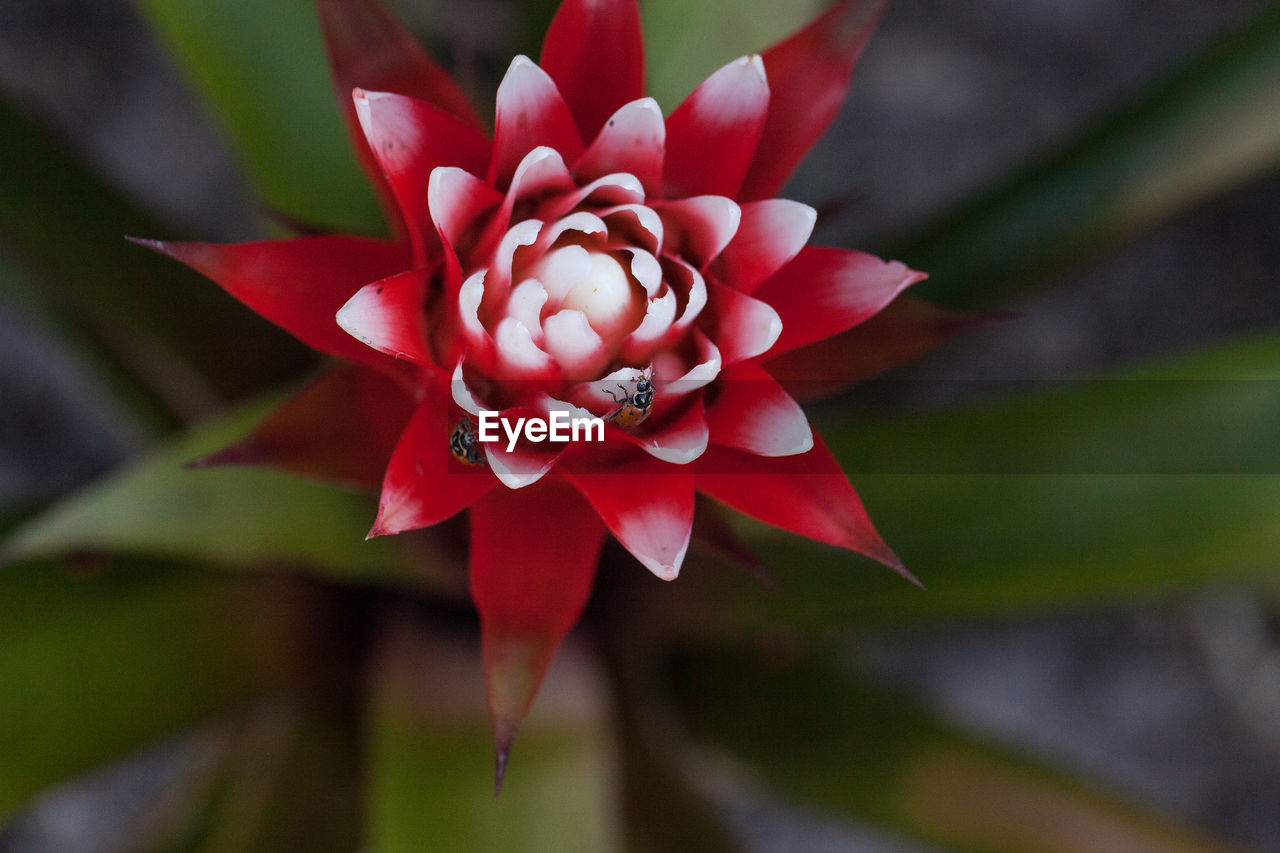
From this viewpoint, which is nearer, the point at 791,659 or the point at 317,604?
the point at 317,604

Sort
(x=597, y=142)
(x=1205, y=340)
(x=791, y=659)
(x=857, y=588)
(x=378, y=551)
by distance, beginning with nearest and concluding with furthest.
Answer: (x=597, y=142) → (x=378, y=551) → (x=857, y=588) → (x=791, y=659) → (x=1205, y=340)

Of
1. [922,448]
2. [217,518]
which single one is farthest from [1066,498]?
[217,518]

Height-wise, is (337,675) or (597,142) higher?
(597,142)

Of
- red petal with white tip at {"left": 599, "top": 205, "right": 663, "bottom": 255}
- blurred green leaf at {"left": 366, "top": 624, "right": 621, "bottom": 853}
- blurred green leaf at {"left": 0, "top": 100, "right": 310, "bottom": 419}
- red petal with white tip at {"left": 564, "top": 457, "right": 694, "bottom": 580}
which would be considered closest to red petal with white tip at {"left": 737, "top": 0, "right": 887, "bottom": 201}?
red petal with white tip at {"left": 599, "top": 205, "right": 663, "bottom": 255}

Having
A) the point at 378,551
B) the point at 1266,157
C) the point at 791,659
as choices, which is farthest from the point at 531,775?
the point at 1266,157

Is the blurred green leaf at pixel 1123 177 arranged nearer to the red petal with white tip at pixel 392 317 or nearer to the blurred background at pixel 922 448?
the blurred background at pixel 922 448

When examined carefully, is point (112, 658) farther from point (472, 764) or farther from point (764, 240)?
point (764, 240)

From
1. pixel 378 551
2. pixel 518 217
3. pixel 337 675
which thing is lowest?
pixel 337 675

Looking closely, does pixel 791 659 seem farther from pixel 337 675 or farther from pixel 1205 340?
pixel 1205 340
